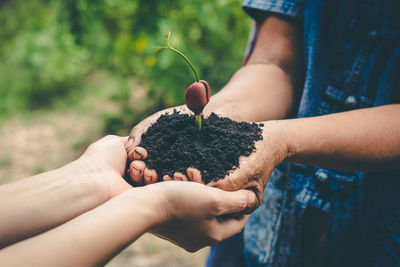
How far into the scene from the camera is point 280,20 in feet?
5.40

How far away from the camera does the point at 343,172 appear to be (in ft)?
4.85

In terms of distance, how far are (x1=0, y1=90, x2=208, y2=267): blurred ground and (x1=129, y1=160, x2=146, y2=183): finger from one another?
191 cm

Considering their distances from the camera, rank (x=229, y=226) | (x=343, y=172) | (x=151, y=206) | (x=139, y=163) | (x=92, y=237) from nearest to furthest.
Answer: (x=92, y=237) → (x=151, y=206) → (x=229, y=226) → (x=139, y=163) → (x=343, y=172)

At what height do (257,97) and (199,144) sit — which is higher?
(257,97)

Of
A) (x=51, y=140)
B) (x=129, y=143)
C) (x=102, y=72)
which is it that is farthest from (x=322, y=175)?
(x=102, y=72)

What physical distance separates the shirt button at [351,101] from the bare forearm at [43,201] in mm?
1135

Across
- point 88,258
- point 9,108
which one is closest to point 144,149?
point 88,258

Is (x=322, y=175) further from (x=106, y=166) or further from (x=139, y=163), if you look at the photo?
(x=106, y=166)

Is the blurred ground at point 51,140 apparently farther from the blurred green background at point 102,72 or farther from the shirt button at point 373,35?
the shirt button at point 373,35

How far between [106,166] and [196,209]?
0.49 metres

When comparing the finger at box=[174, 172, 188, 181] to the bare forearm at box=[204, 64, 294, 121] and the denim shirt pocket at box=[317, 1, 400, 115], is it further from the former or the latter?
the denim shirt pocket at box=[317, 1, 400, 115]

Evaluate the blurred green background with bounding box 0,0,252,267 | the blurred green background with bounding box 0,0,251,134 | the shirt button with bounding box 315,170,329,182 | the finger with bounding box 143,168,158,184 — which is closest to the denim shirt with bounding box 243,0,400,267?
the shirt button with bounding box 315,170,329,182

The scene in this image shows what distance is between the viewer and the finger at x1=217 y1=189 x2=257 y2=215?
1169mm

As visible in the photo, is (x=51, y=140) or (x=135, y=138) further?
(x=51, y=140)
